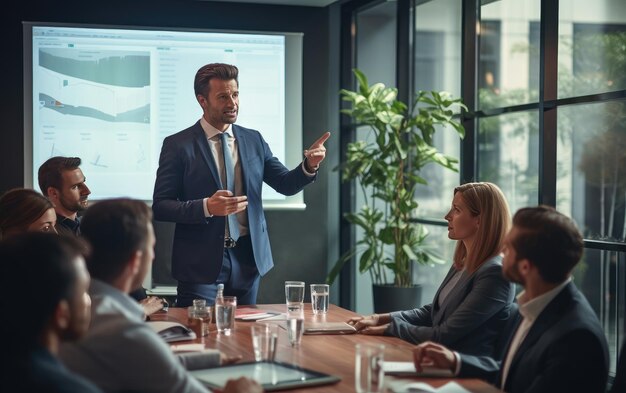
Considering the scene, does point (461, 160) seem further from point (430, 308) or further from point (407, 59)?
point (430, 308)

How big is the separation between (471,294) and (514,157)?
371 cm

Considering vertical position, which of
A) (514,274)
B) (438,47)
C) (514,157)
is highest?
(438,47)

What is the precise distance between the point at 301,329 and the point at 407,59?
12.3 ft

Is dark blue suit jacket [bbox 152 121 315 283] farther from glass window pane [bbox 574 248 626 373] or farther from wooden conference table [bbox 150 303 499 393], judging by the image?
glass window pane [bbox 574 248 626 373]

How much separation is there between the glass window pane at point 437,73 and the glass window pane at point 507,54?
0.24 meters

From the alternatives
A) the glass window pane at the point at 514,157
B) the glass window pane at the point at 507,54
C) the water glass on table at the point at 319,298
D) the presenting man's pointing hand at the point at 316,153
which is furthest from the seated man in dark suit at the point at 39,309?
the glass window pane at the point at 514,157

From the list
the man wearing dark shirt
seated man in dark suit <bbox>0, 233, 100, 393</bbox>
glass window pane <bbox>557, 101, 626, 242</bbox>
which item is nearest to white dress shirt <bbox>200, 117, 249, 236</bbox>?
the man wearing dark shirt

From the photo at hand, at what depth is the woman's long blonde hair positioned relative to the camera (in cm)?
312

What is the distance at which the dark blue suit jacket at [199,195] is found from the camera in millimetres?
4164

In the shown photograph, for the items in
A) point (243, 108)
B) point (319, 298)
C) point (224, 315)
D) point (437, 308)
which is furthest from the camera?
point (243, 108)

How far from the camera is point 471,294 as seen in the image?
299cm

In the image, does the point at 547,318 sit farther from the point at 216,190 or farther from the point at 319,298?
the point at 216,190

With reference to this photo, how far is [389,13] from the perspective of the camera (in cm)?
665

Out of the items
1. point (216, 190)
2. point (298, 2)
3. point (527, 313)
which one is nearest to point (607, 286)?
point (216, 190)
